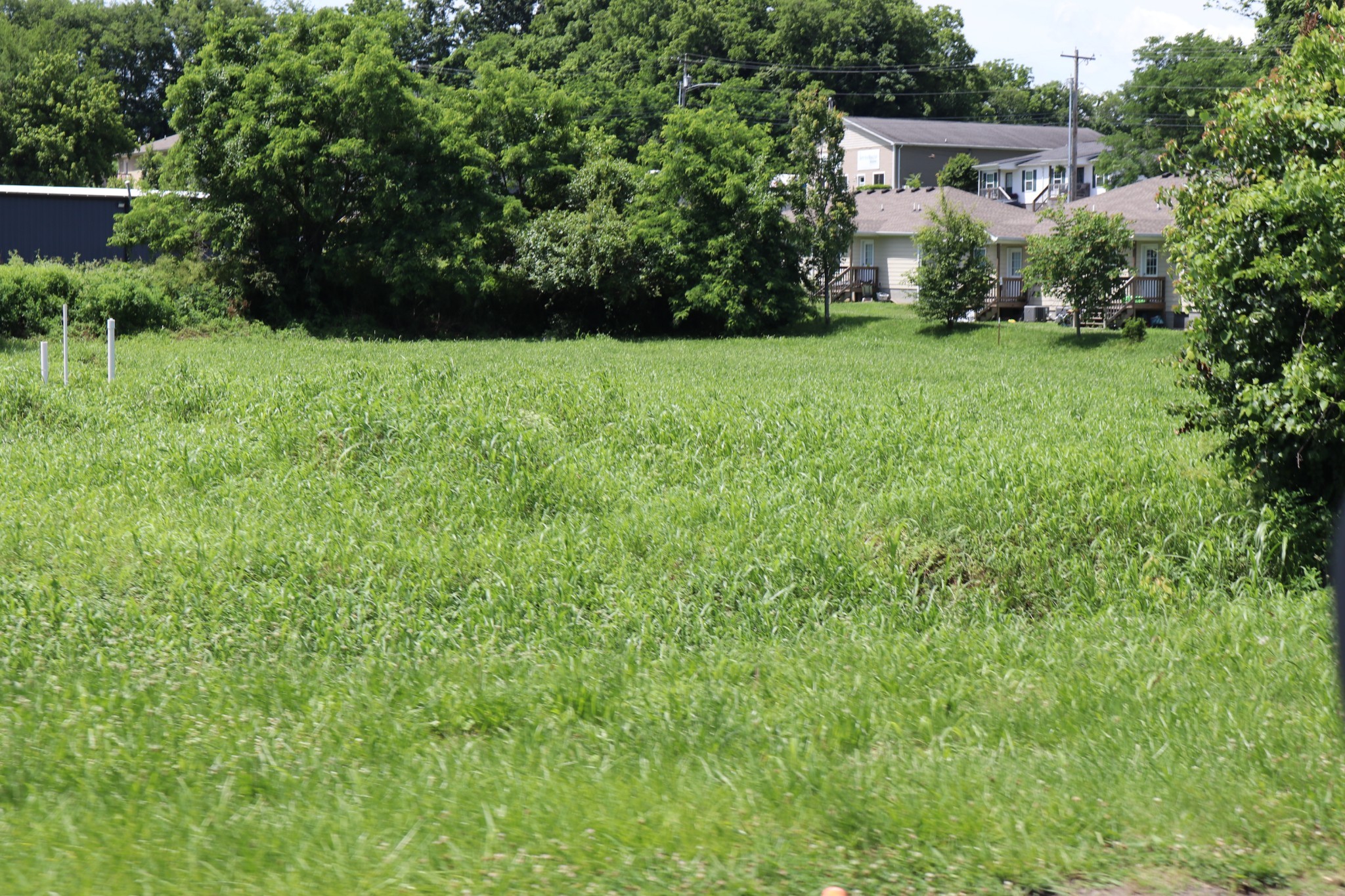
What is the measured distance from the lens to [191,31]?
234ft

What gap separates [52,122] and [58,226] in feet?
74.0

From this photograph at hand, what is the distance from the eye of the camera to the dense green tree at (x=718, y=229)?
116 ft

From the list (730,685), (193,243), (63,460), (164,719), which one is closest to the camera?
(164,719)

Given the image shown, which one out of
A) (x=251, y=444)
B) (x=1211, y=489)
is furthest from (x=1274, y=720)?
(x=251, y=444)

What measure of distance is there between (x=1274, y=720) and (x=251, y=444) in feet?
31.6

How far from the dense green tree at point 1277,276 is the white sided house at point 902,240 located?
36760 mm

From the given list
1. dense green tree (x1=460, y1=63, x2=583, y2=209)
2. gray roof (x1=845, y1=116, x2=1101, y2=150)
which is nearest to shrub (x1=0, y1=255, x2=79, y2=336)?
dense green tree (x1=460, y1=63, x2=583, y2=209)

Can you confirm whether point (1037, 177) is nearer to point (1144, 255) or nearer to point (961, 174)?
point (961, 174)

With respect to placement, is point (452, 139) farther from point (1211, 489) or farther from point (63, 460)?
point (1211, 489)

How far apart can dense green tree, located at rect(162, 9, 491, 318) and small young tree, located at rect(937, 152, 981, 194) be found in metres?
34.2

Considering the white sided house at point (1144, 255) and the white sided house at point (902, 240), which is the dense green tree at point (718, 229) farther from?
the white sided house at point (902, 240)

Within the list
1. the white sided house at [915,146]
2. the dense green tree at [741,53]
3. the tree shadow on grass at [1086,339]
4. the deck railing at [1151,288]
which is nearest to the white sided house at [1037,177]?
the white sided house at [915,146]

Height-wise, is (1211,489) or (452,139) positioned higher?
(452,139)

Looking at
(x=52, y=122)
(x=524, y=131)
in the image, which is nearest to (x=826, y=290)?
(x=524, y=131)
